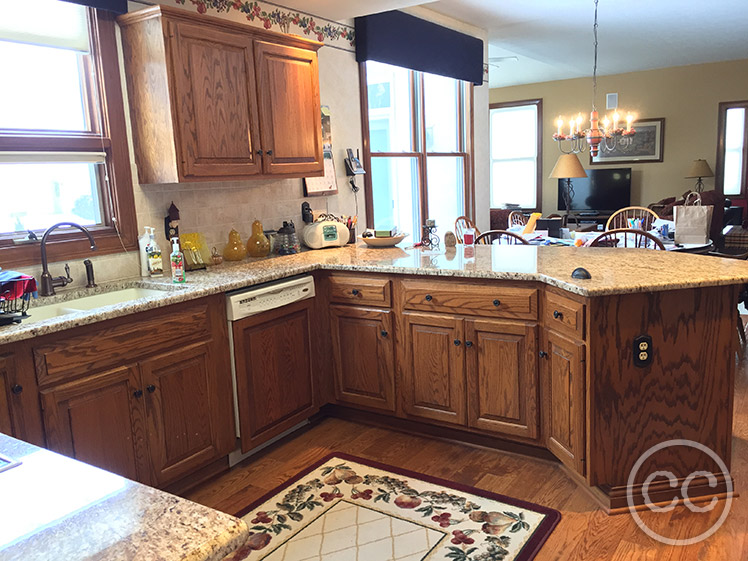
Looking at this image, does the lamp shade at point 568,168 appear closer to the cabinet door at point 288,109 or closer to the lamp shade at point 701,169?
the lamp shade at point 701,169

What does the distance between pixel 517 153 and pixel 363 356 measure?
8086 mm

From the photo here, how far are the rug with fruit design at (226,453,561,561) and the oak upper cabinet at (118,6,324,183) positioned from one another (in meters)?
1.53

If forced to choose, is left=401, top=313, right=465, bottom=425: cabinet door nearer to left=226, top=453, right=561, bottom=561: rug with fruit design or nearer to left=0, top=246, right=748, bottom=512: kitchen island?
left=0, top=246, right=748, bottom=512: kitchen island

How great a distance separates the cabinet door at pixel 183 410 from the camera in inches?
96.3

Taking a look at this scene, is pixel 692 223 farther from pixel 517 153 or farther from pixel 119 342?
pixel 517 153

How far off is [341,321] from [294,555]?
1.31 metres

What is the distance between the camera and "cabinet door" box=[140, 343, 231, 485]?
2.45 meters

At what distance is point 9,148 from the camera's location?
2488 mm

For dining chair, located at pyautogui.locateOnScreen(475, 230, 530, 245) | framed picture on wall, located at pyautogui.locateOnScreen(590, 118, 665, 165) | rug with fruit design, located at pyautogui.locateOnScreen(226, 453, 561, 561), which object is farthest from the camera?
framed picture on wall, located at pyautogui.locateOnScreen(590, 118, 665, 165)

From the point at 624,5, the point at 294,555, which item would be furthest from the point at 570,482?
the point at 624,5

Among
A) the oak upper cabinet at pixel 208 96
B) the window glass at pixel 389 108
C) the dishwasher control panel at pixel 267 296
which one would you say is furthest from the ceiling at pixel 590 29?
the dishwasher control panel at pixel 267 296

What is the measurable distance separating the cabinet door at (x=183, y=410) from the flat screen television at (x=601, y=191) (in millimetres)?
8272

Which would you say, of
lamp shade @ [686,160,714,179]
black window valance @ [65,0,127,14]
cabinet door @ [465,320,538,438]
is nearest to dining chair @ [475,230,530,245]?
cabinet door @ [465,320,538,438]

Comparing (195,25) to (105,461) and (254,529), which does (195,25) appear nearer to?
(105,461)
